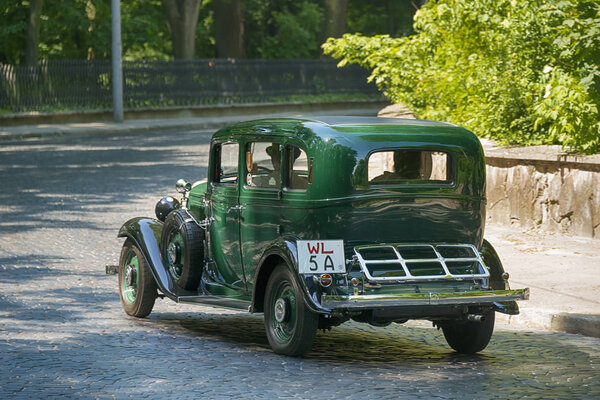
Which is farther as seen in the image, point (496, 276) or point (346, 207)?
point (496, 276)

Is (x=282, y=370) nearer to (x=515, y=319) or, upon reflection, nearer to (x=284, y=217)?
(x=284, y=217)

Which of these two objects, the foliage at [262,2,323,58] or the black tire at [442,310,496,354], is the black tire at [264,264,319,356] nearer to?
the black tire at [442,310,496,354]

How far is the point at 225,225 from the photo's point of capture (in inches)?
331

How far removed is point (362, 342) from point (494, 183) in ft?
21.1

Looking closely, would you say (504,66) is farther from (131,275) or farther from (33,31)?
(33,31)

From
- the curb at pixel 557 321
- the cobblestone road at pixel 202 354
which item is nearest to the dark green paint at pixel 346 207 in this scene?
the cobblestone road at pixel 202 354

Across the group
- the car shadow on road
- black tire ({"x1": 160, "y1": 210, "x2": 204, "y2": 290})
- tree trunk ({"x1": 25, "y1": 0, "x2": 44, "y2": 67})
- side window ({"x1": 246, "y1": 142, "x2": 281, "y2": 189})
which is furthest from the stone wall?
tree trunk ({"x1": 25, "y1": 0, "x2": 44, "y2": 67})

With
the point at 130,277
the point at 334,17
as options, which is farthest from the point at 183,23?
the point at 130,277

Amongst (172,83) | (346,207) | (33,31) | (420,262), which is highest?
(33,31)

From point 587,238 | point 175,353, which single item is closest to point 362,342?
point 175,353

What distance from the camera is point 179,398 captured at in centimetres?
630

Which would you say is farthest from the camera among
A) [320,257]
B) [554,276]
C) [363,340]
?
[554,276]

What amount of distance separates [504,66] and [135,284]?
7670 millimetres

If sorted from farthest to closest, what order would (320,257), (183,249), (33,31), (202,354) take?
(33,31) → (183,249) → (202,354) → (320,257)
